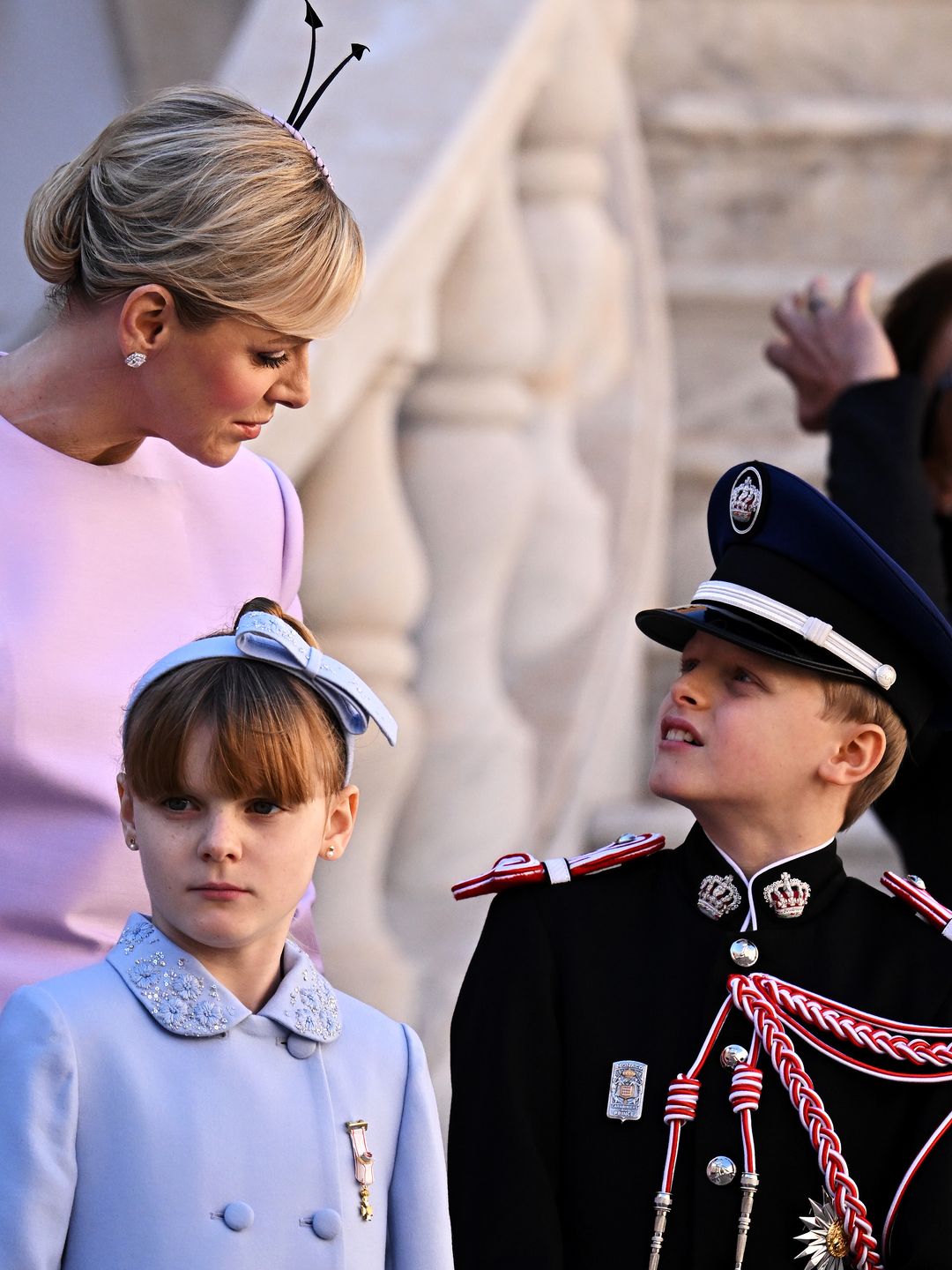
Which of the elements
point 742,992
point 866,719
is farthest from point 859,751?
point 742,992

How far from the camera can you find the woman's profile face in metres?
2.20

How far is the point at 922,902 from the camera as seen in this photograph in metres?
2.34

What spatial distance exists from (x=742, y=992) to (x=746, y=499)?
52cm

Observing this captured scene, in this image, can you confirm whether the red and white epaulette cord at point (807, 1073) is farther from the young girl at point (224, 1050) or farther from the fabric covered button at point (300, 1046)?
the fabric covered button at point (300, 1046)

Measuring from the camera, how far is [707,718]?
2293 mm

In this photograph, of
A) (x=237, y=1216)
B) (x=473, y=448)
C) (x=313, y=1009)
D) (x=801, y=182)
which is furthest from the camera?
(x=801, y=182)

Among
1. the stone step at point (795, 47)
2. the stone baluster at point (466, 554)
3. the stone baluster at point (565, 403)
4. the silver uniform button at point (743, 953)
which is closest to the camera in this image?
the silver uniform button at point (743, 953)

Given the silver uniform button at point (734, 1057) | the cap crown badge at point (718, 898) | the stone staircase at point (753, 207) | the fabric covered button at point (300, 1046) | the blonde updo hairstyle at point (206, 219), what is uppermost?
the stone staircase at point (753, 207)

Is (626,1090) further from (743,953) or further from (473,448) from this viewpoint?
(473,448)

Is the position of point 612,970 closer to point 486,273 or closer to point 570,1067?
point 570,1067

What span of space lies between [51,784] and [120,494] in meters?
0.31

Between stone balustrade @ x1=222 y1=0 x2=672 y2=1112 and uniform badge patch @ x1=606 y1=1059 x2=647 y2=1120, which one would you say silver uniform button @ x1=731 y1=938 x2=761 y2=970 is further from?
stone balustrade @ x1=222 y1=0 x2=672 y2=1112

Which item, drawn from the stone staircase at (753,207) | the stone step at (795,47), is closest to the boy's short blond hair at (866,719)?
the stone staircase at (753,207)

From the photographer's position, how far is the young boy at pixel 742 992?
7.21ft
